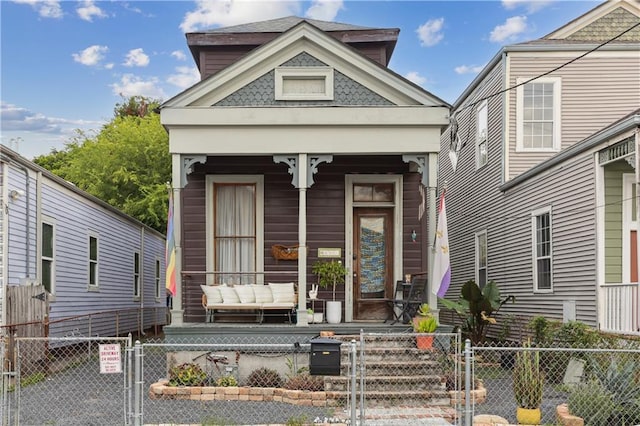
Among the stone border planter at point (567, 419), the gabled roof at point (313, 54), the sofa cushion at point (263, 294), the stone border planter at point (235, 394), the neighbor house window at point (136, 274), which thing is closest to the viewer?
the stone border planter at point (567, 419)

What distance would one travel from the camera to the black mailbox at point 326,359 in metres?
9.08

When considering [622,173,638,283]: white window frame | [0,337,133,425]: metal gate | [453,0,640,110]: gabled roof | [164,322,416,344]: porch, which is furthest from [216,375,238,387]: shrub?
[453,0,640,110]: gabled roof

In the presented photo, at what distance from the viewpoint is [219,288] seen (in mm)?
12203

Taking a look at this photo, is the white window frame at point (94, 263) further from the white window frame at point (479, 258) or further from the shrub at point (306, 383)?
the white window frame at point (479, 258)

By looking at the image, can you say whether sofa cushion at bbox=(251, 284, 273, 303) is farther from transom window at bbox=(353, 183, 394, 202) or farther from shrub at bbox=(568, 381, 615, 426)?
shrub at bbox=(568, 381, 615, 426)

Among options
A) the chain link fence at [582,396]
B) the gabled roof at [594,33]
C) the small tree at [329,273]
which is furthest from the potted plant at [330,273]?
the gabled roof at [594,33]

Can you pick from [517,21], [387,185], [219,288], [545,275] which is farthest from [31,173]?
[517,21]

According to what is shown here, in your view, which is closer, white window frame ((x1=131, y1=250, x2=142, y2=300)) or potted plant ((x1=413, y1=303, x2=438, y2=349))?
potted plant ((x1=413, y1=303, x2=438, y2=349))

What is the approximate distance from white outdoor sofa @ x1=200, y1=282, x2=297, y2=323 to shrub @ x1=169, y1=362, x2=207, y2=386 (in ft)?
4.77

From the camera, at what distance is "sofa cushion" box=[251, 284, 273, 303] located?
12.3 m

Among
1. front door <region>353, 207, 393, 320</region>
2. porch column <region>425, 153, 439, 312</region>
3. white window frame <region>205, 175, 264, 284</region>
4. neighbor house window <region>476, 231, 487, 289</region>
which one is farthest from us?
neighbor house window <region>476, 231, 487, 289</region>

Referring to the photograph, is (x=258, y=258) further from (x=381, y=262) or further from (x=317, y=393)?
(x=317, y=393)

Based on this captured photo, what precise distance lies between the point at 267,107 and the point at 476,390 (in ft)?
19.2

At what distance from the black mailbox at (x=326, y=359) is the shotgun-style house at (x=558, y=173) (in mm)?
4732
